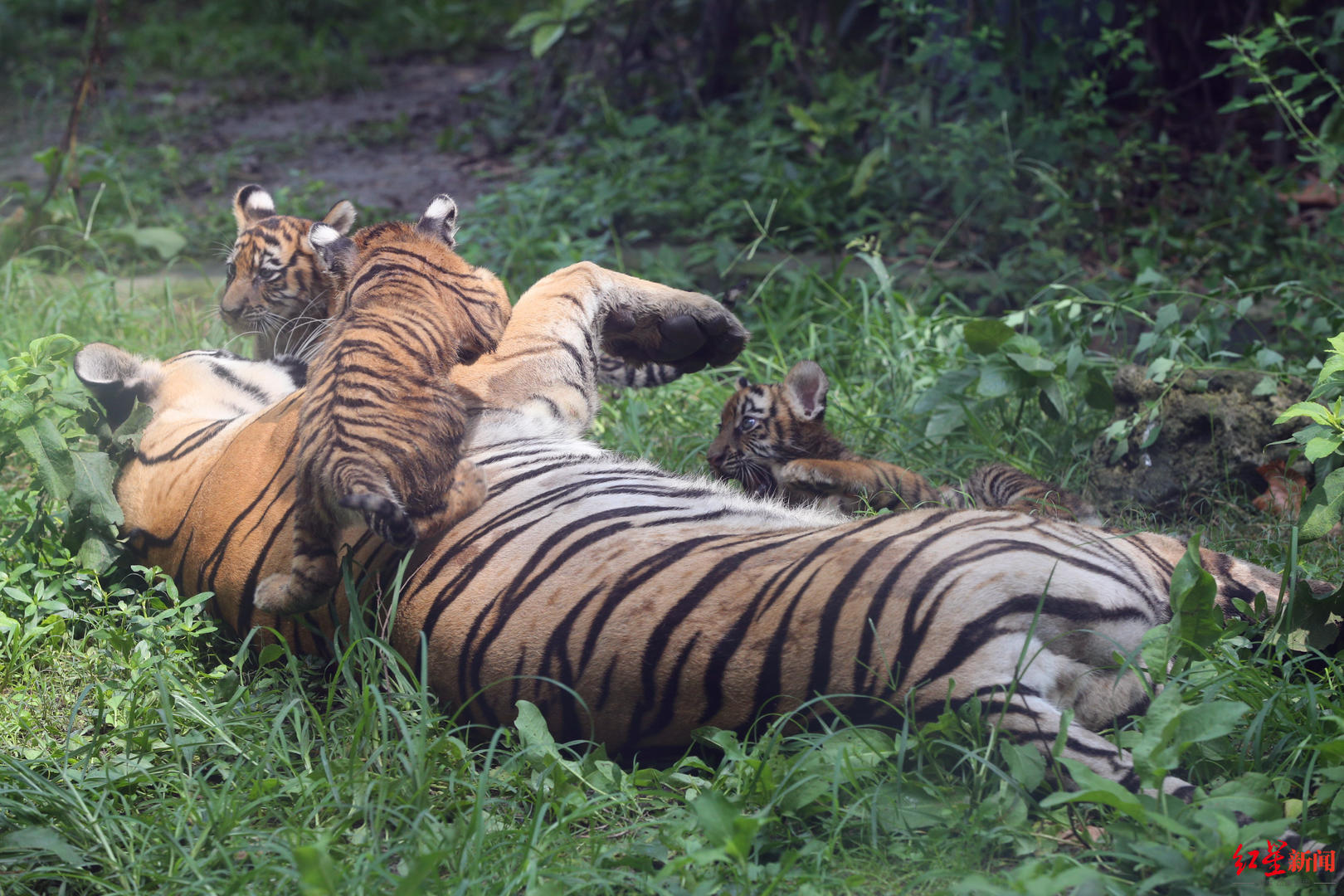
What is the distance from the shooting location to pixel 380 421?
8.20ft

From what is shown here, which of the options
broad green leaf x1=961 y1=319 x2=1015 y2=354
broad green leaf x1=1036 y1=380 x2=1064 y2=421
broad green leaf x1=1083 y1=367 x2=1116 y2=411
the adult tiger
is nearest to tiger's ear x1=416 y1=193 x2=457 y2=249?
the adult tiger

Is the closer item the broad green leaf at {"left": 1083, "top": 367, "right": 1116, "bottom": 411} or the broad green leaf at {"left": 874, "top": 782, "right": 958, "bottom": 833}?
the broad green leaf at {"left": 874, "top": 782, "right": 958, "bottom": 833}

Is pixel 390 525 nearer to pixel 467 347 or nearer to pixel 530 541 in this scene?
pixel 530 541

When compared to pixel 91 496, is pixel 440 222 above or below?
above

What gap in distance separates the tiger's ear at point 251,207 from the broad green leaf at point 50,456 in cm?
102

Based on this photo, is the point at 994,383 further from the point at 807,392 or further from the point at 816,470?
the point at 816,470

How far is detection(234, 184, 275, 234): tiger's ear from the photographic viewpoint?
12.2ft

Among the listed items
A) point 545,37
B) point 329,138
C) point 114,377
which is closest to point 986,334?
point 114,377

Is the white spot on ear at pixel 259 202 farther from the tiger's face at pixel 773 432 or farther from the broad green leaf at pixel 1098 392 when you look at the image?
the broad green leaf at pixel 1098 392

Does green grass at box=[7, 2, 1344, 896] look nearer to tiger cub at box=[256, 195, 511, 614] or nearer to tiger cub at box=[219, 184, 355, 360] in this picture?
tiger cub at box=[256, 195, 511, 614]

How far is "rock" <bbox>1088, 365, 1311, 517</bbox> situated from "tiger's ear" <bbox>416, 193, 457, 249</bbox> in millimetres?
2068

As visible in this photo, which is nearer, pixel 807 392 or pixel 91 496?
pixel 91 496

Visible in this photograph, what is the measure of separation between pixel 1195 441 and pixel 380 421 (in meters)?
2.40

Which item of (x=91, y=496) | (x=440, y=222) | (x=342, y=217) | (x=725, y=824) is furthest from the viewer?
(x=342, y=217)
